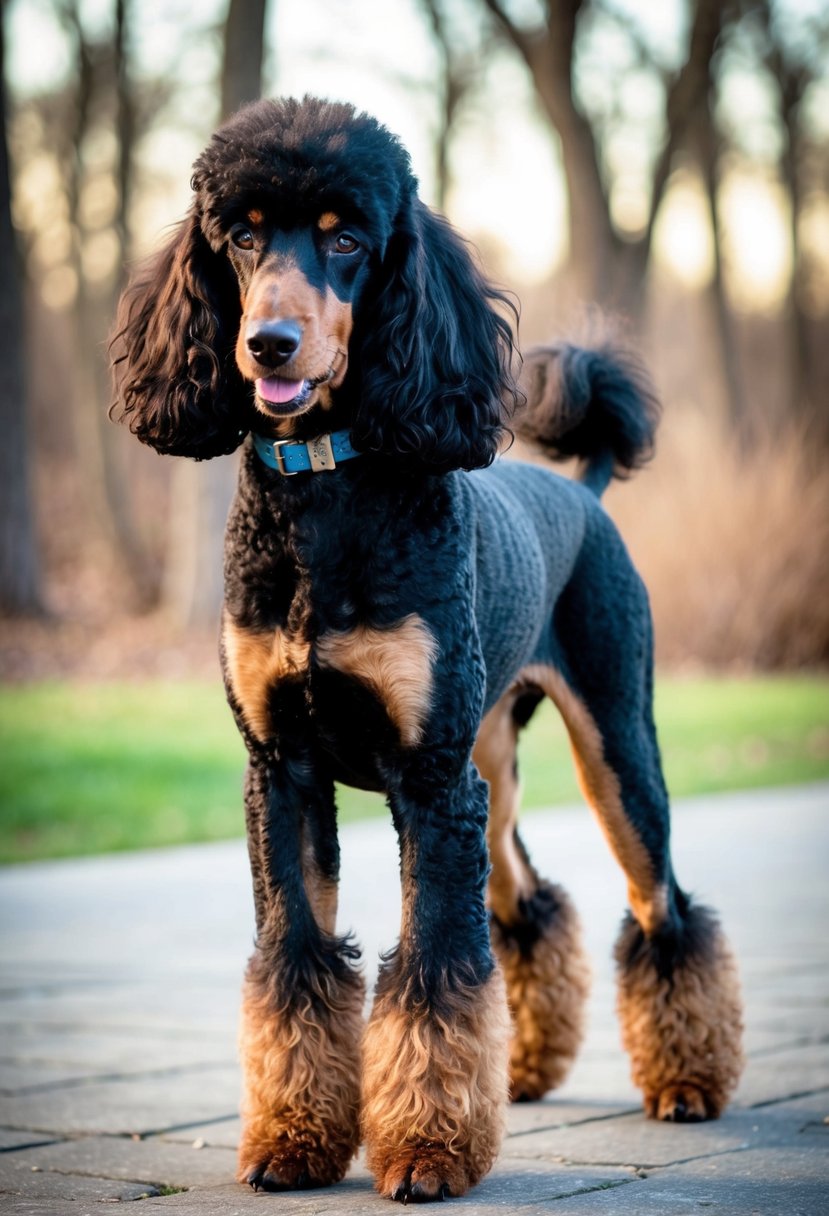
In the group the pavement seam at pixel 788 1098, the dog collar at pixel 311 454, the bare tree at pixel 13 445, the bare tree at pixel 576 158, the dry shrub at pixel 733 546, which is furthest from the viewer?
the bare tree at pixel 576 158

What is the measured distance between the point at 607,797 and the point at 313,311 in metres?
1.80

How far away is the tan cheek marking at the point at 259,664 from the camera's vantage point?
3.43m

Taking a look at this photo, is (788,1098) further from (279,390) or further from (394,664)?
(279,390)

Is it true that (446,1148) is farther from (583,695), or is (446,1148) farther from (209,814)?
(209,814)

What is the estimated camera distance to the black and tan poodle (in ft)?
11.0

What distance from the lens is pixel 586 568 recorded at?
4.56m

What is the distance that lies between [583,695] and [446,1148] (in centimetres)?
149

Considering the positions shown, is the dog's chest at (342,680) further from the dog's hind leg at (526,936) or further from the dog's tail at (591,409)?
the dog's tail at (591,409)

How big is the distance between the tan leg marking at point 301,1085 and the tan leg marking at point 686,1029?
42.6 inches

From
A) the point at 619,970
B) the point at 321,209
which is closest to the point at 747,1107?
the point at 619,970

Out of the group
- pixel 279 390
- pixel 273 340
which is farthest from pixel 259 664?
pixel 273 340

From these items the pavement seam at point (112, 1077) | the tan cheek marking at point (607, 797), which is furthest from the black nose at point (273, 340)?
the pavement seam at point (112, 1077)

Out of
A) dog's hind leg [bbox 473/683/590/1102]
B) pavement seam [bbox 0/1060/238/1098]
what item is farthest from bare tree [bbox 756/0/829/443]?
pavement seam [bbox 0/1060/238/1098]

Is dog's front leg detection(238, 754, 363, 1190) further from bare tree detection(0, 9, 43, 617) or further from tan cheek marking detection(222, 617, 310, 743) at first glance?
bare tree detection(0, 9, 43, 617)
